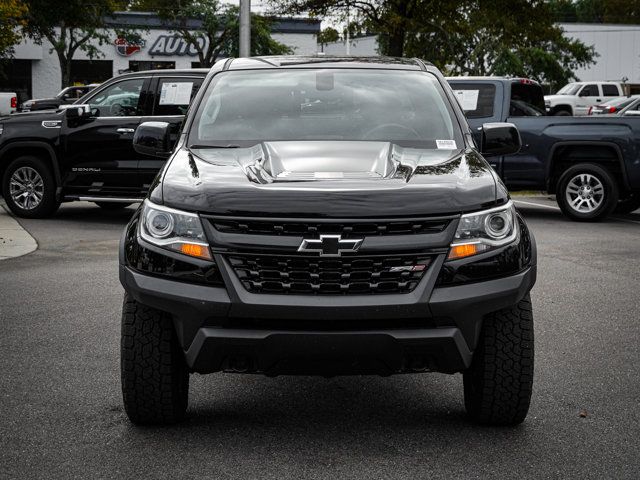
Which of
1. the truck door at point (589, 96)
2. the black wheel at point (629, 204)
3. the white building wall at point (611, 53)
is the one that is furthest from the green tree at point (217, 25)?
the white building wall at point (611, 53)

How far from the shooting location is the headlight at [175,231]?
4262 millimetres

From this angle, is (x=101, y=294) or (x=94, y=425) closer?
(x=94, y=425)

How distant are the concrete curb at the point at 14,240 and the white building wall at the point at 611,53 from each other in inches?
2319

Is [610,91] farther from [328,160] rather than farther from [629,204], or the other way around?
[328,160]

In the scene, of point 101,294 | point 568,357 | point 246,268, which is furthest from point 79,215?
point 246,268

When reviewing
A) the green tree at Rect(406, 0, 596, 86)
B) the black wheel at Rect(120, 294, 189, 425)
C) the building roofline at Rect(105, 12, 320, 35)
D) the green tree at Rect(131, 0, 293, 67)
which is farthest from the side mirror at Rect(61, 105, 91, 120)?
the building roofline at Rect(105, 12, 320, 35)

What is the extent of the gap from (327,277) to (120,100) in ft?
32.3

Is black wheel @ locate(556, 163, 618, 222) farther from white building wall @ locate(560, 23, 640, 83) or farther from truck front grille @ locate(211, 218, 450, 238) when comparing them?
white building wall @ locate(560, 23, 640, 83)

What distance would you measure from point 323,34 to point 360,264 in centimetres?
3233

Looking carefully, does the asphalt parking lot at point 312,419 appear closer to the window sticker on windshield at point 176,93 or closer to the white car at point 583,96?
the window sticker on windshield at point 176,93

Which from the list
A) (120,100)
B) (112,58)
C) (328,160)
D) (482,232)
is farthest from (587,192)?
(112,58)

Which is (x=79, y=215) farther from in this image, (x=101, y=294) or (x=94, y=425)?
(x=94, y=425)

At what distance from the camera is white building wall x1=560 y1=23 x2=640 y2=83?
6806 centimetres

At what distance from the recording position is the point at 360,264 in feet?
13.7
